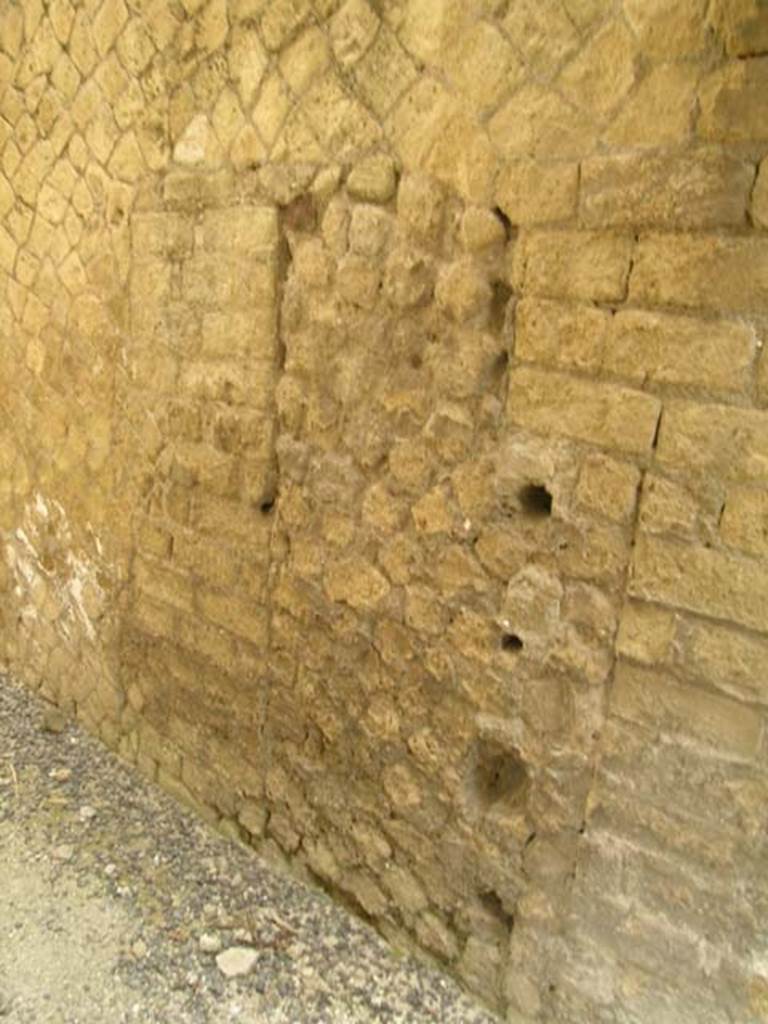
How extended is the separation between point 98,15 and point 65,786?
252 cm

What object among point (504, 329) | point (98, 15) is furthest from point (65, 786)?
point (98, 15)

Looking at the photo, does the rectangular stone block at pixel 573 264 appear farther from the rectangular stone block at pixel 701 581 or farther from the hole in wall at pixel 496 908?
the hole in wall at pixel 496 908

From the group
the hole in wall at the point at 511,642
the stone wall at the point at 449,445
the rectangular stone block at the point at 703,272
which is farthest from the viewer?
the hole in wall at the point at 511,642

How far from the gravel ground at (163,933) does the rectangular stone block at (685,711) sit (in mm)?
955

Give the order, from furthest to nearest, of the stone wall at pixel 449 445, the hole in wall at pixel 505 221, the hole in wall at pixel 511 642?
the hole in wall at pixel 511 642 < the hole in wall at pixel 505 221 < the stone wall at pixel 449 445

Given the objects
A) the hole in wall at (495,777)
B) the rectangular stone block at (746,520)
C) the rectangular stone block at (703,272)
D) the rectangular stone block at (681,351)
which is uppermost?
the rectangular stone block at (703,272)

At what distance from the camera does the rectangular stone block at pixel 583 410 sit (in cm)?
153

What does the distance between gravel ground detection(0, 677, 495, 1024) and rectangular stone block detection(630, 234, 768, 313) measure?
1726 mm

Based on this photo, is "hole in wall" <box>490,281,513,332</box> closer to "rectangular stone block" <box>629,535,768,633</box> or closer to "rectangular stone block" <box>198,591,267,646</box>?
"rectangular stone block" <box>629,535,768,633</box>

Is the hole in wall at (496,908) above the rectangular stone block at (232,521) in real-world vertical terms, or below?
below

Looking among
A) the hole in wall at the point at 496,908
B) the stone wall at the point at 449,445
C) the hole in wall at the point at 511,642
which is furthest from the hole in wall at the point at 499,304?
the hole in wall at the point at 496,908

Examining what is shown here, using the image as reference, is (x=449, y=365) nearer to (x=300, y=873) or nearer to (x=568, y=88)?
(x=568, y=88)

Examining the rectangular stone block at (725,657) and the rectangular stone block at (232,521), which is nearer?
the rectangular stone block at (725,657)

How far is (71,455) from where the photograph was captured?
3008mm
